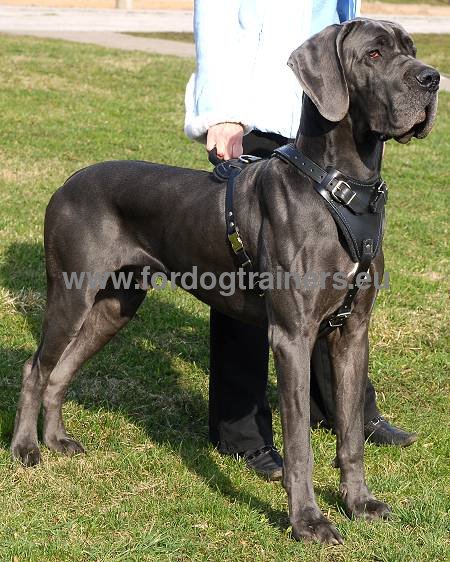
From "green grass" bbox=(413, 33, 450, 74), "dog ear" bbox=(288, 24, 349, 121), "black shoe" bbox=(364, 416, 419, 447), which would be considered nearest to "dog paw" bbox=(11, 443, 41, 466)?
"black shoe" bbox=(364, 416, 419, 447)

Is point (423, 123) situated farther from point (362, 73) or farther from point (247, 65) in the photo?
point (247, 65)

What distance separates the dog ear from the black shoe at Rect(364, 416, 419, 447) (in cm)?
189

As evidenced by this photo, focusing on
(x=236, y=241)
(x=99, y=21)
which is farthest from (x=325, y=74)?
(x=99, y=21)

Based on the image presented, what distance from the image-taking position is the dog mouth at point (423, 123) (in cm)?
371

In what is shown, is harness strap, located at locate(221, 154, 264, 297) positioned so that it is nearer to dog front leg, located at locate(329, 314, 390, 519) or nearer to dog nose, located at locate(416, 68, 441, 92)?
dog front leg, located at locate(329, 314, 390, 519)

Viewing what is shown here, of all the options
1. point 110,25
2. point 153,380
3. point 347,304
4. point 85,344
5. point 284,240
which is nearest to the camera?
point 284,240

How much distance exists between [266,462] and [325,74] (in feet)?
6.23

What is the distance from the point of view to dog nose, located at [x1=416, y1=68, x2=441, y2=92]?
144 inches

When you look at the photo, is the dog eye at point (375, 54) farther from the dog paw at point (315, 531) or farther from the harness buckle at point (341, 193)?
the dog paw at point (315, 531)

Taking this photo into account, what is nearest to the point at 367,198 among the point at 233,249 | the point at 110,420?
the point at 233,249

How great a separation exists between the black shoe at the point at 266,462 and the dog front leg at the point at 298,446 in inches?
28.6

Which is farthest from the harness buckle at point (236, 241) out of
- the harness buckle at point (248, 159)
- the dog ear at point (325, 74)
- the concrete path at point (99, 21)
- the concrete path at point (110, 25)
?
the concrete path at point (99, 21)

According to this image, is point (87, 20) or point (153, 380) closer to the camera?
point (153, 380)

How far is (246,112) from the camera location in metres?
4.37
